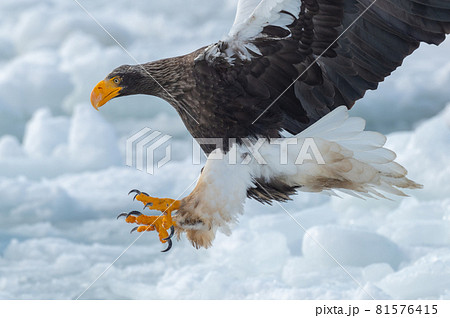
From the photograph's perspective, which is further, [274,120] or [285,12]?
[274,120]

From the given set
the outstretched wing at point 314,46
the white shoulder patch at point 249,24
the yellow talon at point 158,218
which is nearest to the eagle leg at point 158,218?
the yellow talon at point 158,218

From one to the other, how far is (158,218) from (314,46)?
4.53 ft

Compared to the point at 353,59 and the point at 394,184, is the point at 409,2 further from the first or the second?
the point at 394,184

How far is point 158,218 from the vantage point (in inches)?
156

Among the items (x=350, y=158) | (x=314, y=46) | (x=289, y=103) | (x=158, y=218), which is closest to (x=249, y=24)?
(x=314, y=46)

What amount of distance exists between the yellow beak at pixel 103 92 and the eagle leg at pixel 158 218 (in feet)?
2.62

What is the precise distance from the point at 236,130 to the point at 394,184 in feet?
3.35

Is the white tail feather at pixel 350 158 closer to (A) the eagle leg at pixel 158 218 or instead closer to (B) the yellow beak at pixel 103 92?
(A) the eagle leg at pixel 158 218

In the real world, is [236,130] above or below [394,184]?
above
